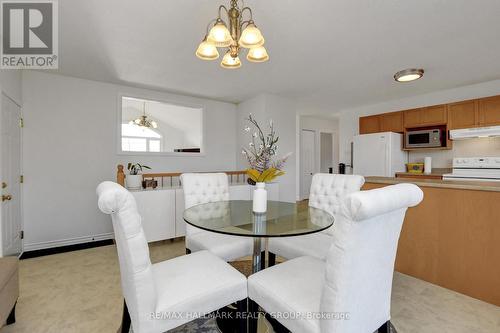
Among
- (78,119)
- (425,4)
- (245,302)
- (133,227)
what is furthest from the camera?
(78,119)

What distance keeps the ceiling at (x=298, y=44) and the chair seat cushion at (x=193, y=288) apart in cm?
191

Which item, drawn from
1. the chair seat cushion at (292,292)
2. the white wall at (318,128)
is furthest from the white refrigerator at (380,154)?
the chair seat cushion at (292,292)

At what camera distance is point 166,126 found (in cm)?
461

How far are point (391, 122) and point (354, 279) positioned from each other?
15.1 feet

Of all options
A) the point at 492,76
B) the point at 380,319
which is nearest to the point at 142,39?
the point at 380,319

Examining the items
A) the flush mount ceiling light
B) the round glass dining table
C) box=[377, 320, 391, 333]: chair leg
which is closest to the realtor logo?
the round glass dining table

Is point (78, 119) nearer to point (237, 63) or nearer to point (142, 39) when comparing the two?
point (142, 39)

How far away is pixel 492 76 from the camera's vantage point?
350 centimetres

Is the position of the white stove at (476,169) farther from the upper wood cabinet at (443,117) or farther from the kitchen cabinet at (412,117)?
the kitchen cabinet at (412,117)

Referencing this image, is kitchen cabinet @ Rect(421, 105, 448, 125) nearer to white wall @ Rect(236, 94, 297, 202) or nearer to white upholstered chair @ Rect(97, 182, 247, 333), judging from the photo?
white wall @ Rect(236, 94, 297, 202)

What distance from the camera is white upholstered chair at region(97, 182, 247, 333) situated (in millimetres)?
1046

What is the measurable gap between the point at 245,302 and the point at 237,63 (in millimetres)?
1683

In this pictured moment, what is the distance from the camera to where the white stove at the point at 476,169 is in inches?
139

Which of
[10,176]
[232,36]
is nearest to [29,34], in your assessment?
[10,176]
